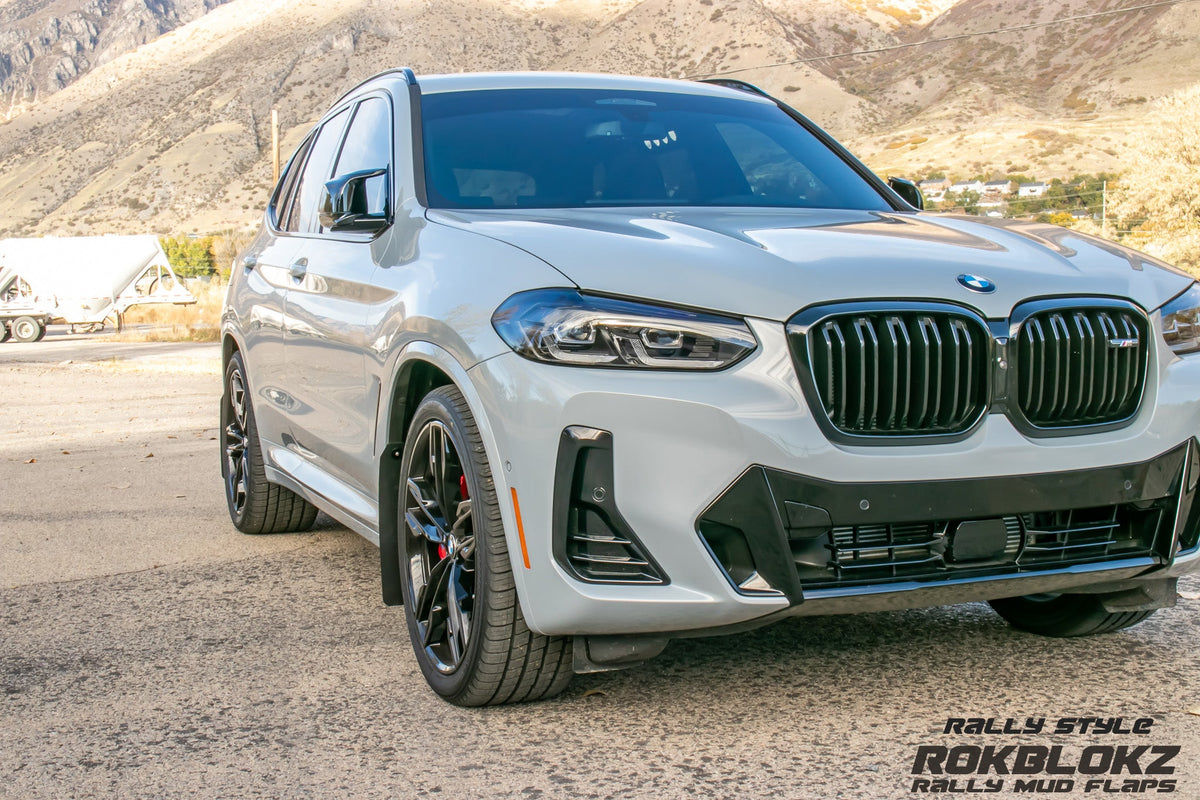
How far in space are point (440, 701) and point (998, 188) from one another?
64.0 metres

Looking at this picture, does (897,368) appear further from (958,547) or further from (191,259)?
(191,259)

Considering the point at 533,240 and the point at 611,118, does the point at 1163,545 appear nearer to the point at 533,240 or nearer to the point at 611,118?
the point at 533,240

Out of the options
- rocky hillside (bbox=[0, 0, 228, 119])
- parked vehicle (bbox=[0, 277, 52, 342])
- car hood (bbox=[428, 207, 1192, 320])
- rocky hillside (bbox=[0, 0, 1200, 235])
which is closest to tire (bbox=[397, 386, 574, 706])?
car hood (bbox=[428, 207, 1192, 320])

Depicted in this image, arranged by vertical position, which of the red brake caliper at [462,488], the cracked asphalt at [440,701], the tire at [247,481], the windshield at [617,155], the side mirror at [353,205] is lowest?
the tire at [247,481]

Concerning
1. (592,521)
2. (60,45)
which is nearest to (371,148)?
(592,521)

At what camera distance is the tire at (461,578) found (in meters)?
3.27

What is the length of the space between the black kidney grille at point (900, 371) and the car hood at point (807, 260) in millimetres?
66

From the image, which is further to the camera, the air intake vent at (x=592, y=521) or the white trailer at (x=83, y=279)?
the white trailer at (x=83, y=279)

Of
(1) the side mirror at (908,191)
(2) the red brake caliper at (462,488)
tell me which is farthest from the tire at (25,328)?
(2) the red brake caliper at (462,488)

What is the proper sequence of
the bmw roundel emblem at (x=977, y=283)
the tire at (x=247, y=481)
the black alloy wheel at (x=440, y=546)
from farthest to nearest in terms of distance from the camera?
the tire at (x=247, y=481) → the black alloy wheel at (x=440, y=546) → the bmw roundel emblem at (x=977, y=283)

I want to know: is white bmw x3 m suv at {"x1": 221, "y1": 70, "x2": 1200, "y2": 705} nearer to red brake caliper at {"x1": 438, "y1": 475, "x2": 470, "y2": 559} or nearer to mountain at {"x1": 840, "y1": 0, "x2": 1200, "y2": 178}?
red brake caliper at {"x1": 438, "y1": 475, "x2": 470, "y2": 559}

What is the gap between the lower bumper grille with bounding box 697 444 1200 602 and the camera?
2973 millimetres

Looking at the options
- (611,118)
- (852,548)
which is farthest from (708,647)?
(611,118)

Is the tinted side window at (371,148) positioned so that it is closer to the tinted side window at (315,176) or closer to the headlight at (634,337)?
the tinted side window at (315,176)
